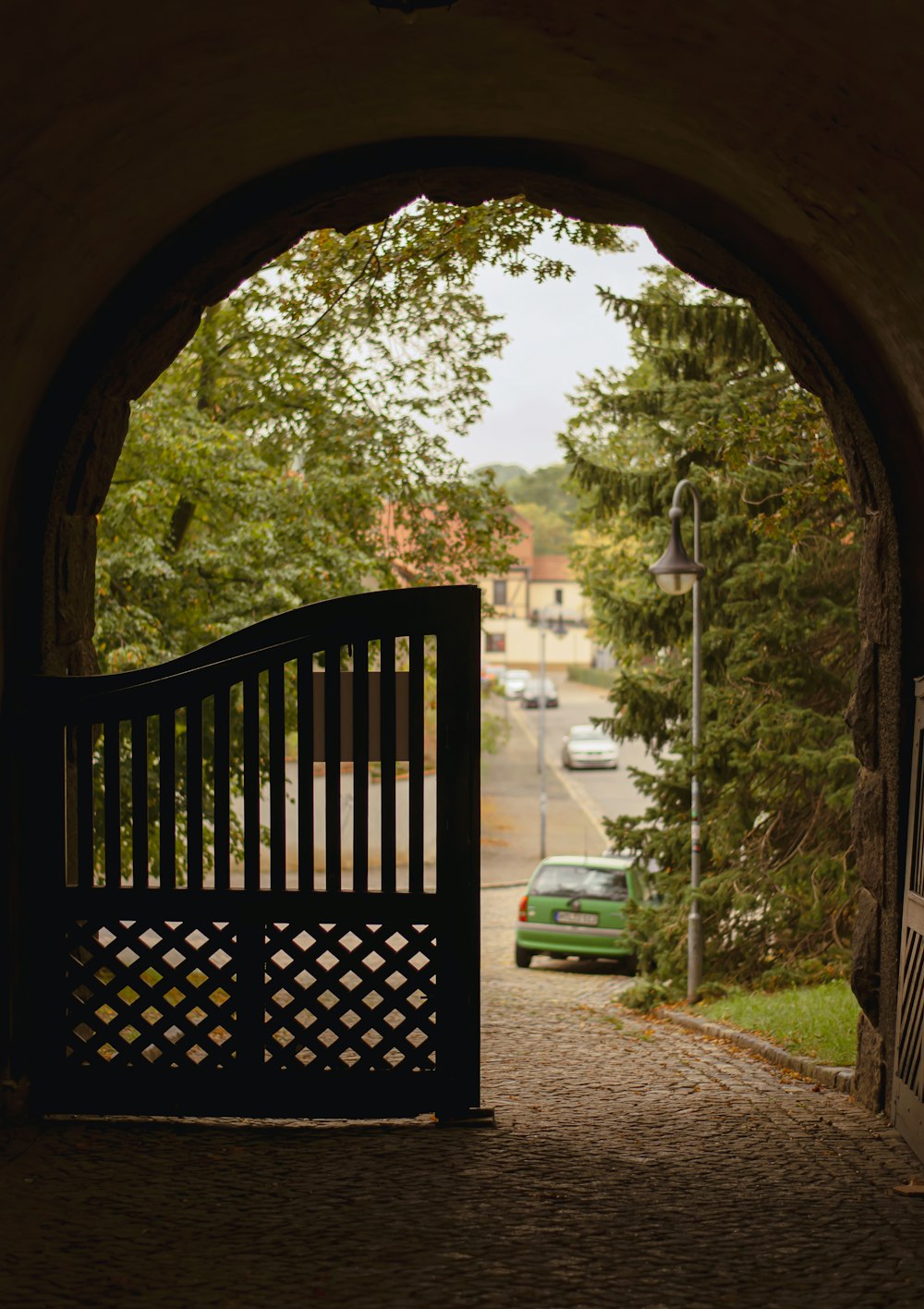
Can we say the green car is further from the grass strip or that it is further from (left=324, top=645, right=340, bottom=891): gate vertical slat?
(left=324, top=645, right=340, bottom=891): gate vertical slat

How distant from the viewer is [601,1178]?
232 inches

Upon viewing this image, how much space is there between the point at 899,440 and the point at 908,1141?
3.43 metres

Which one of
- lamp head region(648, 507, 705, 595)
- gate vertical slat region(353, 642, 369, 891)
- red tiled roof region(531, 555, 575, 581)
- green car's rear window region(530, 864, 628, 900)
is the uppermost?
red tiled roof region(531, 555, 575, 581)

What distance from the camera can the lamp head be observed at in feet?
44.4

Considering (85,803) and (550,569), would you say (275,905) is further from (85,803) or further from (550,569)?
(550,569)

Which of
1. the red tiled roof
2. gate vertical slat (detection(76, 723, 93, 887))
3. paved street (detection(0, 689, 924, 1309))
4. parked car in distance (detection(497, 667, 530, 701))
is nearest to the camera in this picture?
paved street (detection(0, 689, 924, 1309))

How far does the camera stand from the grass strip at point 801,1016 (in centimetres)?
914

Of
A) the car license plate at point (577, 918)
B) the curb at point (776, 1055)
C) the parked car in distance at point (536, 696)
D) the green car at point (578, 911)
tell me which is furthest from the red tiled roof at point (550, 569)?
the curb at point (776, 1055)

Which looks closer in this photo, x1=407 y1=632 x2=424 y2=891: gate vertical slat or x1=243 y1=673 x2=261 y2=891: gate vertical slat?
x1=407 y1=632 x2=424 y2=891: gate vertical slat

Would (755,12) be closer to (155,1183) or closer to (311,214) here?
(311,214)

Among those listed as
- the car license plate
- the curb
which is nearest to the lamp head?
the curb

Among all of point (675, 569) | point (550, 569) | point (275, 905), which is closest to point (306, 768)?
point (275, 905)

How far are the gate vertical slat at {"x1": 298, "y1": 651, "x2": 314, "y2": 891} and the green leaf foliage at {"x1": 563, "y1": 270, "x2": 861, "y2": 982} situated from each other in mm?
6719

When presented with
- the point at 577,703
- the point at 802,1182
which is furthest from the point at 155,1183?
the point at 577,703
